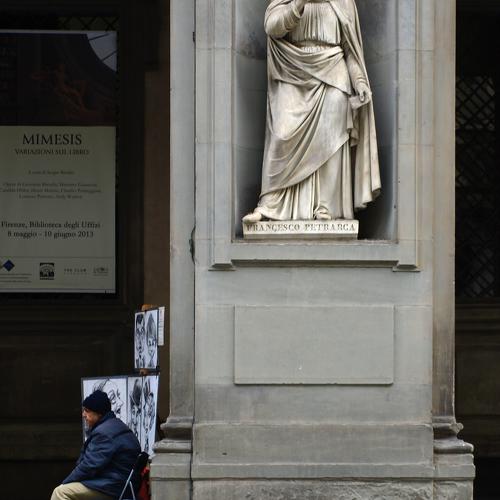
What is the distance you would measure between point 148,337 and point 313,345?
5.64 ft

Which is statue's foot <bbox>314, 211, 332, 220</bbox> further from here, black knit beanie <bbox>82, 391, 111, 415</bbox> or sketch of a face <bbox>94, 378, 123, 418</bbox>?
sketch of a face <bbox>94, 378, 123, 418</bbox>

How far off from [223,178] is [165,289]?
12.3 ft

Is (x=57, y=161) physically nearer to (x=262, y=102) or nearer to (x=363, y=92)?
(x=262, y=102)

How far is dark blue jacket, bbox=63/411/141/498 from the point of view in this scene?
12.2 meters

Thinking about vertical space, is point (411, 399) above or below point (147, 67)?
below

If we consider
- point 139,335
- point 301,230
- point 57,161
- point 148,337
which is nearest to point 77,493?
point 148,337

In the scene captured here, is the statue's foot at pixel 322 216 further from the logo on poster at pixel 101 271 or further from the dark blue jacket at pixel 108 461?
the logo on poster at pixel 101 271

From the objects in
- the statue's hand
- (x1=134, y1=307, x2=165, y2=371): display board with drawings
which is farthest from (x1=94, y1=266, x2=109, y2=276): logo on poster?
the statue's hand

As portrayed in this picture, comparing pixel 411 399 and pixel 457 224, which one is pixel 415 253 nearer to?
pixel 411 399

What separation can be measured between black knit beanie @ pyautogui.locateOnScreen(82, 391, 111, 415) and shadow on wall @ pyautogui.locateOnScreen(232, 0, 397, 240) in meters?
1.76

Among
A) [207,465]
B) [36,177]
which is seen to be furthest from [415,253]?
[36,177]

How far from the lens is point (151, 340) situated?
13008mm

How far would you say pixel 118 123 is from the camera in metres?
16.1

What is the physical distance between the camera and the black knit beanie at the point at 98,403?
12.5 m
